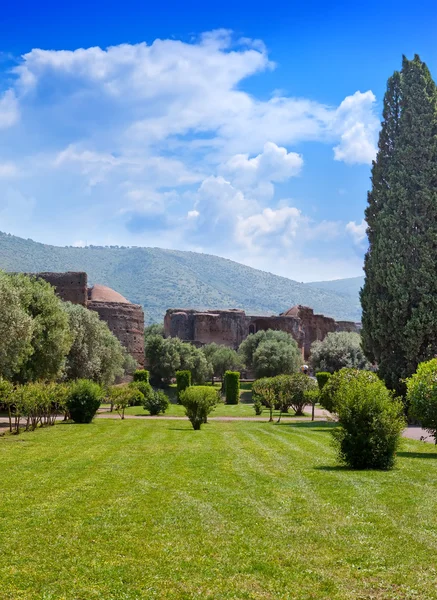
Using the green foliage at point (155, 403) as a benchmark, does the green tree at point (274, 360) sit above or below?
above

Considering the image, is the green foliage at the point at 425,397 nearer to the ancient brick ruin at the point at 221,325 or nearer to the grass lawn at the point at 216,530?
the grass lawn at the point at 216,530

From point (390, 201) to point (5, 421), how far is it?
20562 millimetres

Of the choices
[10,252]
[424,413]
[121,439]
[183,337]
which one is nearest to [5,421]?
[121,439]

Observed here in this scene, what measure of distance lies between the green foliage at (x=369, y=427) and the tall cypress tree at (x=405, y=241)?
16080mm

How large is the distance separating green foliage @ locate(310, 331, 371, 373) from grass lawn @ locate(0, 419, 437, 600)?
40.9 m

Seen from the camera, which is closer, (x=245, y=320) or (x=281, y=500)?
(x=281, y=500)

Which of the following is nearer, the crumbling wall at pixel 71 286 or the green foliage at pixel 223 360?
the crumbling wall at pixel 71 286

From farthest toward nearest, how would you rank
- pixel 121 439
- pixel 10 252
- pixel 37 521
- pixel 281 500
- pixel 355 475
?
pixel 10 252, pixel 121 439, pixel 355 475, pixel 281 500, pixel 37 521

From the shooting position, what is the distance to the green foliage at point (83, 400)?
86.3 ft

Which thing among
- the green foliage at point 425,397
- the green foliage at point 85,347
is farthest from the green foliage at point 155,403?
the green foliage at point 425,397

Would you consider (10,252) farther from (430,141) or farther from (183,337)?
(430,141)

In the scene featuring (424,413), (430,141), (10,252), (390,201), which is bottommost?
(424,413)

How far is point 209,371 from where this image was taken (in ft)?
197

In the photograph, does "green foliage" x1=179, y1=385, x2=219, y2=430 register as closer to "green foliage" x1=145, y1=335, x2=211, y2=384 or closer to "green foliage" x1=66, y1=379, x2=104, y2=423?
"green foliage" x1=66, y1=379, x2=104, y2=423
